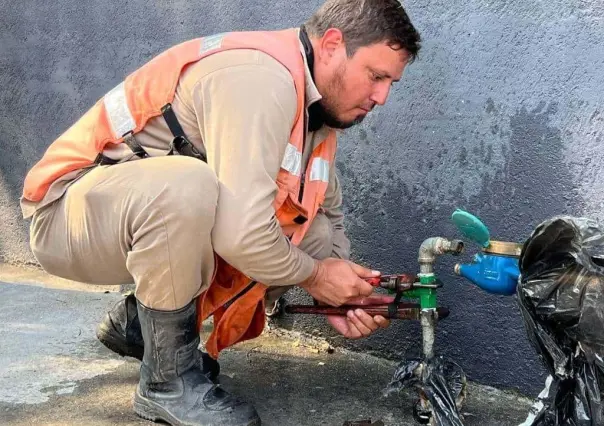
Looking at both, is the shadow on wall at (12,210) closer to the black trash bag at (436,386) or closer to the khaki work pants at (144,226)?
the khaki work pants at (144,226)

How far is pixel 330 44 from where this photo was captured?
2.37m

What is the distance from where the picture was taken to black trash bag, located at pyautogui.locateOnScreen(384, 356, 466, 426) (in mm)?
2275

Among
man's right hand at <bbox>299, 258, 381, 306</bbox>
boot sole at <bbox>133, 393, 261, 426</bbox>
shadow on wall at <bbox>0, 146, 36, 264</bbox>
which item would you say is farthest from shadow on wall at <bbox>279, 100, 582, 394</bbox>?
shadow on wall at <bbox>0, 146, 36, 264</bbox>

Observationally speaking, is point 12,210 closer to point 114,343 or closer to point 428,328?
point 114,343

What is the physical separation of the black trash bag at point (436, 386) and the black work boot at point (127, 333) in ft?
2.09

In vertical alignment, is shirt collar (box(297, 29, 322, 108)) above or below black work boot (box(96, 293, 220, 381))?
above

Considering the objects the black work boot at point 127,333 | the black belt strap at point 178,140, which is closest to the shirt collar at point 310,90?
the black belt strap at point 178,140

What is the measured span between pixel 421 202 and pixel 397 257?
0.76 ft

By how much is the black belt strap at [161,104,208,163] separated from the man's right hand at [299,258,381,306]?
0.48m

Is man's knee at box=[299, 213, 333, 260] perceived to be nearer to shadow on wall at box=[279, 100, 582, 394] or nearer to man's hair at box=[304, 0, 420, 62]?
shadow on wall at box=[279, 100, 582, 394]

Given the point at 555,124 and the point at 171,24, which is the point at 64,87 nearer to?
the point at 171,24

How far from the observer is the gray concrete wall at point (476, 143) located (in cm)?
243

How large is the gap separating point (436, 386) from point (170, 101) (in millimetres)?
1147

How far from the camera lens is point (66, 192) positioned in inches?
93.7
